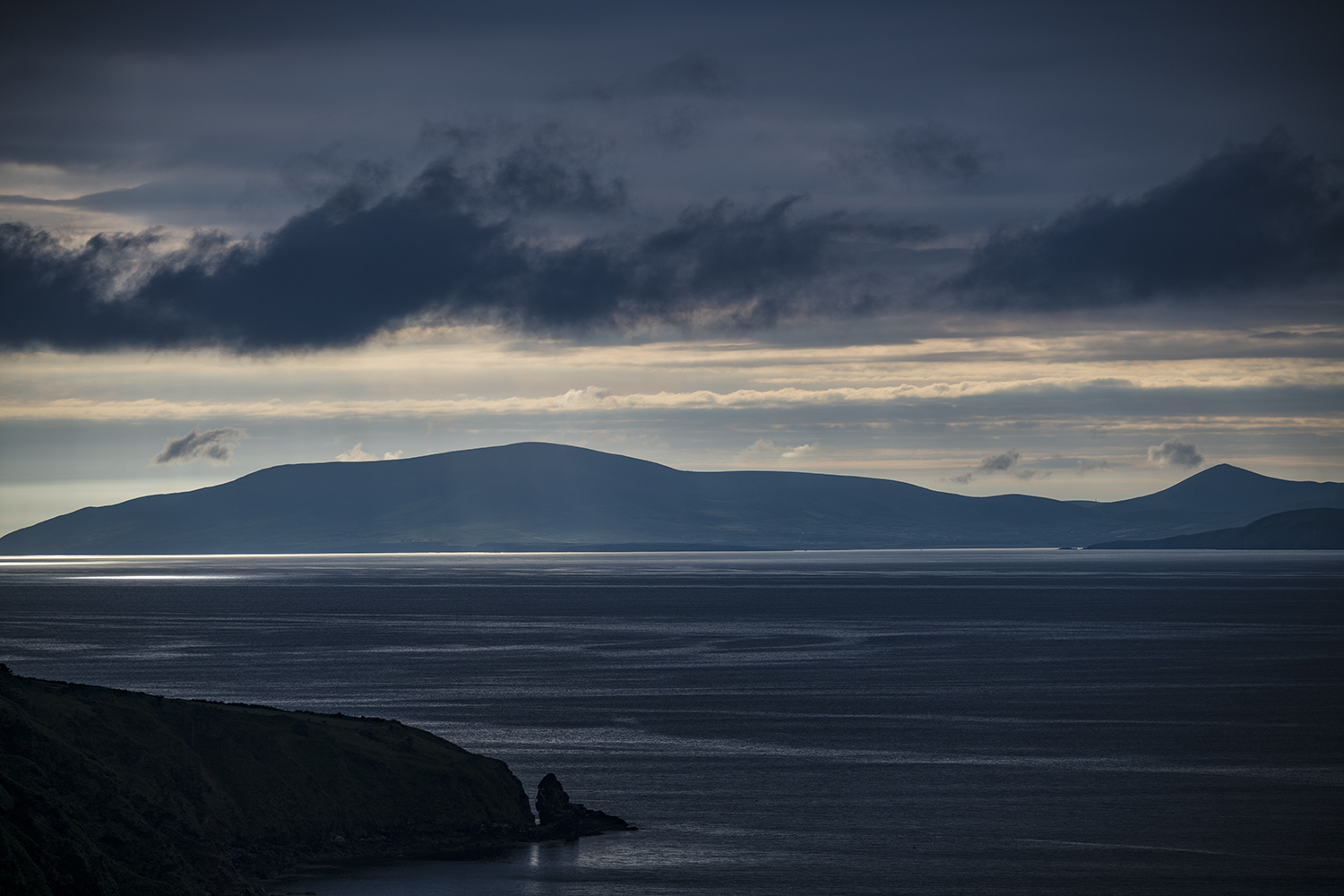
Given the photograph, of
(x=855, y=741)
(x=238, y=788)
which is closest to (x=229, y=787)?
(x=238, y=788)

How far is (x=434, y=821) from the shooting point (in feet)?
179

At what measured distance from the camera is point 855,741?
8019cm

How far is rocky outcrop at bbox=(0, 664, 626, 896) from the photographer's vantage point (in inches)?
1663

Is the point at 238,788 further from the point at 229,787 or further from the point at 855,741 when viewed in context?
the point at 855,741

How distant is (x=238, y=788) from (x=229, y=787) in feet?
1.19

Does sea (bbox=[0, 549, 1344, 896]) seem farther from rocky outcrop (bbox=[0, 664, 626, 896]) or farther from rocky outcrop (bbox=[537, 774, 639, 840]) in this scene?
rocky outcrop (bbox=[0, 664, 626, 896])

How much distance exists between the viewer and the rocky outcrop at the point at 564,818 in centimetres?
5581

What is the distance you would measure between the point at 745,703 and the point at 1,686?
59.1 metres

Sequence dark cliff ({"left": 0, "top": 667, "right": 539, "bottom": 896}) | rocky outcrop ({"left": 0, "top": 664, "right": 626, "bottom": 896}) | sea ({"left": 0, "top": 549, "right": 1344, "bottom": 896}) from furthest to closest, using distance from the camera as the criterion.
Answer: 1. sea ({"left": 0, "top": 549, "right": 1344, "bottom": 896})
2. rocky outcrop ({"left": 0, "top": 664, "right": 626, "bottom": 896})
3. dark cliff ({"left": 0, "top": 667, "right": 539, "bottom": 896})

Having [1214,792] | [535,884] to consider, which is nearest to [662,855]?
[535,884]

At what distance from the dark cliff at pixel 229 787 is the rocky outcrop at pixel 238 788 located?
0.05m

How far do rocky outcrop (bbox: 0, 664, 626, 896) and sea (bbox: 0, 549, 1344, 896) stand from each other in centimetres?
232

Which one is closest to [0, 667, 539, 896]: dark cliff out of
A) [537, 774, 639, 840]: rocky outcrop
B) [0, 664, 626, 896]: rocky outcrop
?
[0, 664, 626, 896]: rocky outcrop

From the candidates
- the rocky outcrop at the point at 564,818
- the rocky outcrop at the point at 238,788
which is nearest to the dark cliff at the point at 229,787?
the rocky outcrop at the point at 238,788
